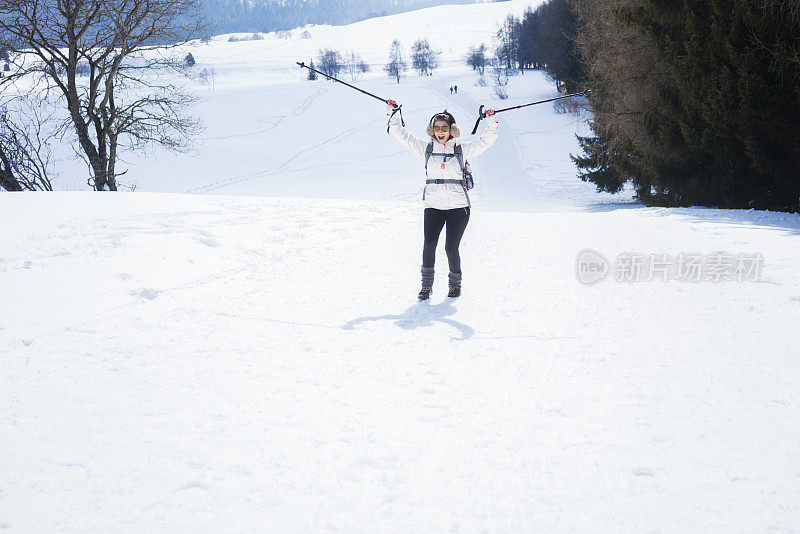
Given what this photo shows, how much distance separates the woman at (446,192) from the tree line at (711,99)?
7.22 meters

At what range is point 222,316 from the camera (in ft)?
15.1

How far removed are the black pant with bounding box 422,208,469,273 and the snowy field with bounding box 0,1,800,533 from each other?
1.38 feet

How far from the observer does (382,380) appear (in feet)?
11.4

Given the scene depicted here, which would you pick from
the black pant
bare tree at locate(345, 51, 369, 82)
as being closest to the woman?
the black pant

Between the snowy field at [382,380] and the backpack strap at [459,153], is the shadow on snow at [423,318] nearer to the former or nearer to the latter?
the snowy field at [382,380]

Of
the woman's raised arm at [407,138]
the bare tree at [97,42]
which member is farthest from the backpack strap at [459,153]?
the bare tree at [97,42]

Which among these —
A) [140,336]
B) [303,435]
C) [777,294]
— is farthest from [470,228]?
[303,435]

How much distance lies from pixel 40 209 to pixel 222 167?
2672 centimetres

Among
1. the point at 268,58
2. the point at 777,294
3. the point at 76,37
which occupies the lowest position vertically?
the point at 777,294

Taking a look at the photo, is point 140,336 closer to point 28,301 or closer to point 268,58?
point 28,301

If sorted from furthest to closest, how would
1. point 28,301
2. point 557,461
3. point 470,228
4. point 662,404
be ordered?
point 470,228, point 28,301, point 662,404, point 557,461

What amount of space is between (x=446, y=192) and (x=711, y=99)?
8.04 meters

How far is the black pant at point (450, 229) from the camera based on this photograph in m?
5.36

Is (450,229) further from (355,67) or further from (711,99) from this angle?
(355,67)
